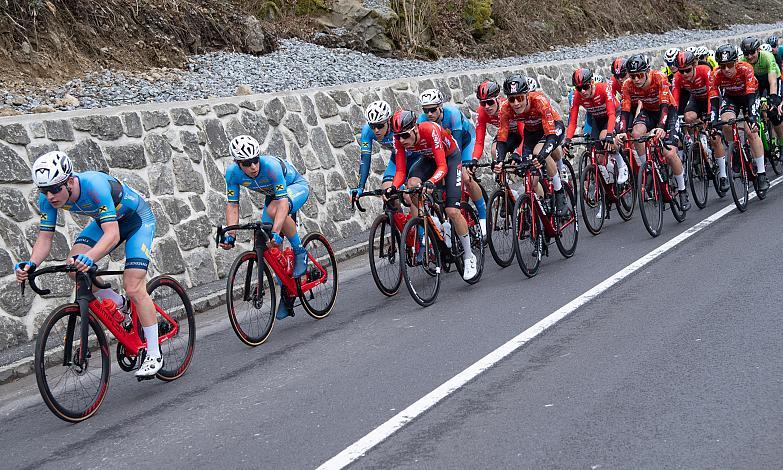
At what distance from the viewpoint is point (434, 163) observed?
10570mm

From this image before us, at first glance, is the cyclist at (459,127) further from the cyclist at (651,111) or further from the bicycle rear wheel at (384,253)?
the cyclist at (651,111)

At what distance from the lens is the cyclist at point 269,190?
8.57m

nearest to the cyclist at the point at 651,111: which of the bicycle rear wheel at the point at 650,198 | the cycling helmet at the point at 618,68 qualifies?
the bicycle rear wheel at the point at 650,198

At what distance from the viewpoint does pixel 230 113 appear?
12.5m

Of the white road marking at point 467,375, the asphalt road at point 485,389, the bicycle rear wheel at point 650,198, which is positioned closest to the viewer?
the asphalt road at point 485,389

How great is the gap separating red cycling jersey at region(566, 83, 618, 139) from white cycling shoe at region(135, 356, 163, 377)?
288 inches

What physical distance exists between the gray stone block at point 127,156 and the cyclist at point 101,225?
2.95 meters

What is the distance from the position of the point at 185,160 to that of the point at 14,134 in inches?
92.2

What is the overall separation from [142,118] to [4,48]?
405 cm

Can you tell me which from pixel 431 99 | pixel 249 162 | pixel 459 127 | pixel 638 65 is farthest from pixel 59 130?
pixel 638 65

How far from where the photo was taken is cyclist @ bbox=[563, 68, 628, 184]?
12875 mm

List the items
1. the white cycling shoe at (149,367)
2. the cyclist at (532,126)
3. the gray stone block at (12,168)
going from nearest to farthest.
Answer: the white cycling shoe at (149,367), the gray stone block at (12,168), the cyclist at (532,126)

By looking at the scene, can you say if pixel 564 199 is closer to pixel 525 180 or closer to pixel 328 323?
pixel 525 180

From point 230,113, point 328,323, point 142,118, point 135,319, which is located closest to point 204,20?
point 230,113
